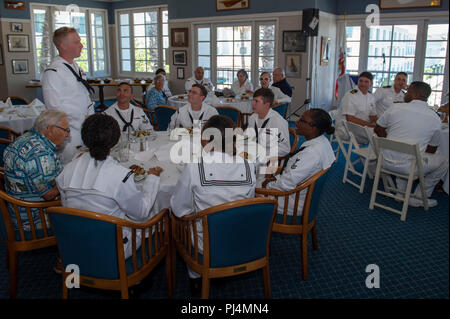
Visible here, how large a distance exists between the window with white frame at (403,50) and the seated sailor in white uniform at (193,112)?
222 inches

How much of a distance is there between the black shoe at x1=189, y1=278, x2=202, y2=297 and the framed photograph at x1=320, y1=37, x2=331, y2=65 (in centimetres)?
722

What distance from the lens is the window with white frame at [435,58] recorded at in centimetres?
778

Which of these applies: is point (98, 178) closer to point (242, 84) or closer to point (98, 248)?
point (98, 248)

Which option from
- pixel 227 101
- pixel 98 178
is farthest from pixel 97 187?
pixel 227 101

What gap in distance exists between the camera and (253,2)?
8.50m

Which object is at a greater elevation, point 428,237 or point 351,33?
point 351,33

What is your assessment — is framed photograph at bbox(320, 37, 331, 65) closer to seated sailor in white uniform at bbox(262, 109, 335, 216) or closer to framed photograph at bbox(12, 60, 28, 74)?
seated sailor in white uniform at bbox(262, 109, 335, 216)

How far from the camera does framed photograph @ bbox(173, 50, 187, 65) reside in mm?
9953

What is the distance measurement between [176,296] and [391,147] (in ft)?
7.68

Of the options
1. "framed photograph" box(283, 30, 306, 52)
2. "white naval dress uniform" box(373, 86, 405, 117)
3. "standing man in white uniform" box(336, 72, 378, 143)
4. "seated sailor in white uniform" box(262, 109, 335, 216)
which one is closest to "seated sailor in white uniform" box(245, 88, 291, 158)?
"seated sailor in white uniform" box(262, 109, 335, 216)
